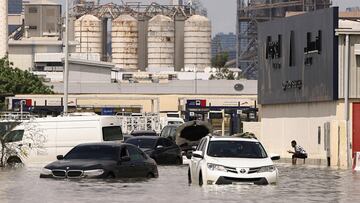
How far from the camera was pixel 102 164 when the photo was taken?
3341cm

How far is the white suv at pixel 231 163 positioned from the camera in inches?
1201

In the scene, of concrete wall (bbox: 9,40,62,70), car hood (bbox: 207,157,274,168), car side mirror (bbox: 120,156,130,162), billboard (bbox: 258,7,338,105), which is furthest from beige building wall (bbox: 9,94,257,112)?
car hood (bbox: 207,157,274,168)

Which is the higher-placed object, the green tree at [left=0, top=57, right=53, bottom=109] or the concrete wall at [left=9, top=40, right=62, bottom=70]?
the concrete wall at [left=9, top=40, right=62, bottom=70]

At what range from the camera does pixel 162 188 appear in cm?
3100

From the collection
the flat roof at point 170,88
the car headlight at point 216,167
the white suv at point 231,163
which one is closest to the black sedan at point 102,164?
the white suv at point 231,163

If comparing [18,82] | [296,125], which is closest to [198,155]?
[296,125]

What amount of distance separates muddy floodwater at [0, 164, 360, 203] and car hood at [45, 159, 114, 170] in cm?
64

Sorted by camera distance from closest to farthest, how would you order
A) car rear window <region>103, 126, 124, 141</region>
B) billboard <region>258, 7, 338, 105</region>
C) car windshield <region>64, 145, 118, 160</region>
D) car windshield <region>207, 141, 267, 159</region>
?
car windshield <region>207, 141, 267, 159</region> < car windshield <region>64, 145, 118, 160</region> < car rear window <region>103, 126, 124, 141</region> < billboard <region>258, 7, 338, 105</region>

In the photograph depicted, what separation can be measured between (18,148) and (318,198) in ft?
68.6

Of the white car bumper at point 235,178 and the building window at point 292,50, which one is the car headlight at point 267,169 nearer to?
the white car bumper at point 235,178

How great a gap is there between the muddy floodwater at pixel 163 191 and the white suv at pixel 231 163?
275mm

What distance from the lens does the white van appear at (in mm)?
47750

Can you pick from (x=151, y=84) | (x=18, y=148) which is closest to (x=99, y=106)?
(x=151, y=84)

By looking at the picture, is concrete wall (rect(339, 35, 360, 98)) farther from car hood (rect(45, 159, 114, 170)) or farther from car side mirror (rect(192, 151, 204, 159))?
car side mirror (rect(192, 151, 204, 159))
